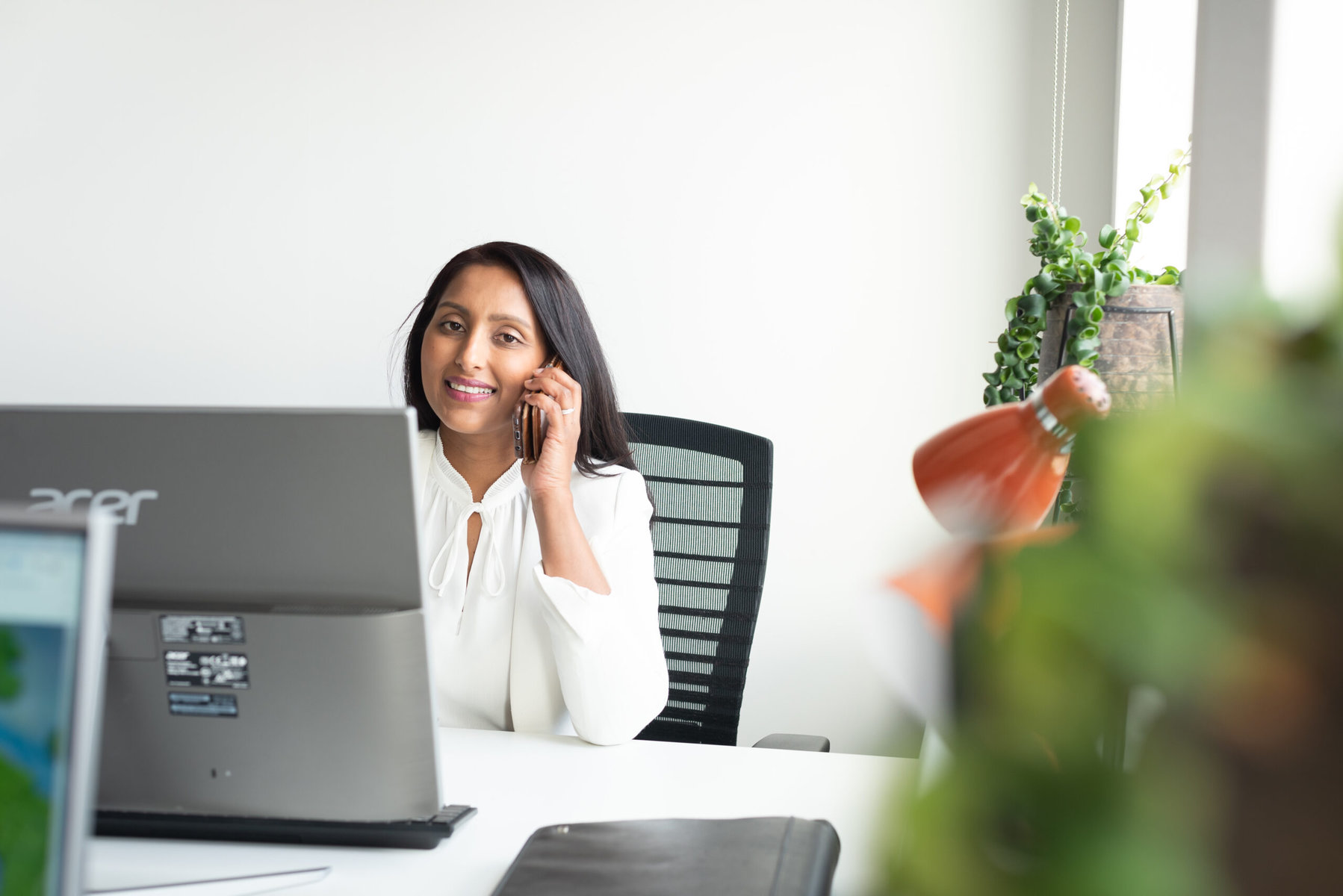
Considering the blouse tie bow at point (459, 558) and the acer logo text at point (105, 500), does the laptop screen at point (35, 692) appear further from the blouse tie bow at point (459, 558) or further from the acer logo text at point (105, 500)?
the blouse tie bow at point (459, 558)

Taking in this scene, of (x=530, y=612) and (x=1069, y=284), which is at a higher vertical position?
(x=1069, y=284)

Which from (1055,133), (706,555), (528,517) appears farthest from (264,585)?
(1055,133)

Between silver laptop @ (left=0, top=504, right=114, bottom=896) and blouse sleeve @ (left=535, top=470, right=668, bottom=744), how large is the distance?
31.6 inches

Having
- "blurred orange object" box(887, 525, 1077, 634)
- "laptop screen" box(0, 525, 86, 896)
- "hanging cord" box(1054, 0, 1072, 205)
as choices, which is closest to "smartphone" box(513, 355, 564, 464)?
"laptop screen" box(0, 525, 86, 896)

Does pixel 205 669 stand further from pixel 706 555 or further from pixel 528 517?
pixel 706 555

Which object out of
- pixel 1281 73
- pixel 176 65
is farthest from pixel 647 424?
pixel 176 65

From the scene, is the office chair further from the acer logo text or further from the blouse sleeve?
the acer logo text

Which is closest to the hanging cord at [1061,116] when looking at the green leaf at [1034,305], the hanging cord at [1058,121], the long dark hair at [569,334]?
the hanging cord at [1058,121]

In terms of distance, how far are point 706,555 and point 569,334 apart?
0.46m

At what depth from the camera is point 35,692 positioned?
0.58 meters

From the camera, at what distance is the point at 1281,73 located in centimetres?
78

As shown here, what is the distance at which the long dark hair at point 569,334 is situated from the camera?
1.80 meters

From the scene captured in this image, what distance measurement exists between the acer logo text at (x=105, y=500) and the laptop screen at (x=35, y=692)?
0.29 metres

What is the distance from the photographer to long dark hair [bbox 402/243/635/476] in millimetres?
1797
